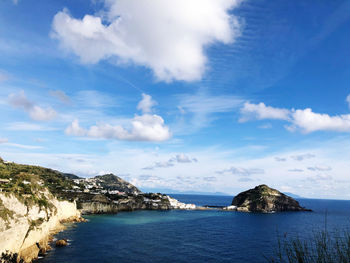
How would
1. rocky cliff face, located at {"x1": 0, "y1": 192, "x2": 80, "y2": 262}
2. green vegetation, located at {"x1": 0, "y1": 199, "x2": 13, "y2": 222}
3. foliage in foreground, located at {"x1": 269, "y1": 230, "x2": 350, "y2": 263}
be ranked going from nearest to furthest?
1. foliage in foreground, located at {"x1": 269, "y1": 230, "x2": 350, "y2": 263}
2. rocky cliff face, located at {"x1": 0, "y1": 192, "x2": 80, "y2": 262}
3. green vegetation, located at {"x1": 0, "y1": 199, "x2": 13, "y2": 222}

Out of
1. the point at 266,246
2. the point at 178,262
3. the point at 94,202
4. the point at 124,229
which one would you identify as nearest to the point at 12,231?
the point at 178,262

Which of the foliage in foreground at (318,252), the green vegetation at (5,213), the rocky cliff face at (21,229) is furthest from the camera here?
the green vegetation at (5,213)

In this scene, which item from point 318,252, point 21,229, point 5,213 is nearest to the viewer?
point 318,252

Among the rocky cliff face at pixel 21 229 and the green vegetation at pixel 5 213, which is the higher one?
the green vegetation at pixel 5 213

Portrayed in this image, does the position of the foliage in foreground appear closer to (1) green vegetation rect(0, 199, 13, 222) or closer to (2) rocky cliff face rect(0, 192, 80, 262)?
(2) rocky cliff face rect(0, 192, 80, 262)

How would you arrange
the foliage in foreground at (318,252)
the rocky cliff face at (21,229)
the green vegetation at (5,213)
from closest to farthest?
the foliage in foreground at (318,252)
the rocky cliff face at (21,229)
the green vegetation at (5,213)

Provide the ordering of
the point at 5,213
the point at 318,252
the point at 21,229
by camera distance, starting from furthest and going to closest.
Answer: the point at 21,229 → the point at 5,213 → the point at 318,252

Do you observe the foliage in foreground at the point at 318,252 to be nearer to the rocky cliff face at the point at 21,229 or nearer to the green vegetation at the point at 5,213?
the rocky cliff face at the point at 21,229

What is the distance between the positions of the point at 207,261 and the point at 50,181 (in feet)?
562

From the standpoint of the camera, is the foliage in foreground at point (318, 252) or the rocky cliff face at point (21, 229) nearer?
the foliage in foreground at point (318, 252)

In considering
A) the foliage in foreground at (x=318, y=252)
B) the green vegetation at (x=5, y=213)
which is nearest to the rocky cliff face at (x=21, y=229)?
the green vegetation at (x=5, y=213)

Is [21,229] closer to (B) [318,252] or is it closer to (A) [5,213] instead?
(A) [5,213]

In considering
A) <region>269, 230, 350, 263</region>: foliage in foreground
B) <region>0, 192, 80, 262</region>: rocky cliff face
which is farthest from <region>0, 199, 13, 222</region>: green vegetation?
<region>269, 230, 350, 263</region>: foliage in foreground

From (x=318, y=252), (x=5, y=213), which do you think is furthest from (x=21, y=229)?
(x=318, y=252)
